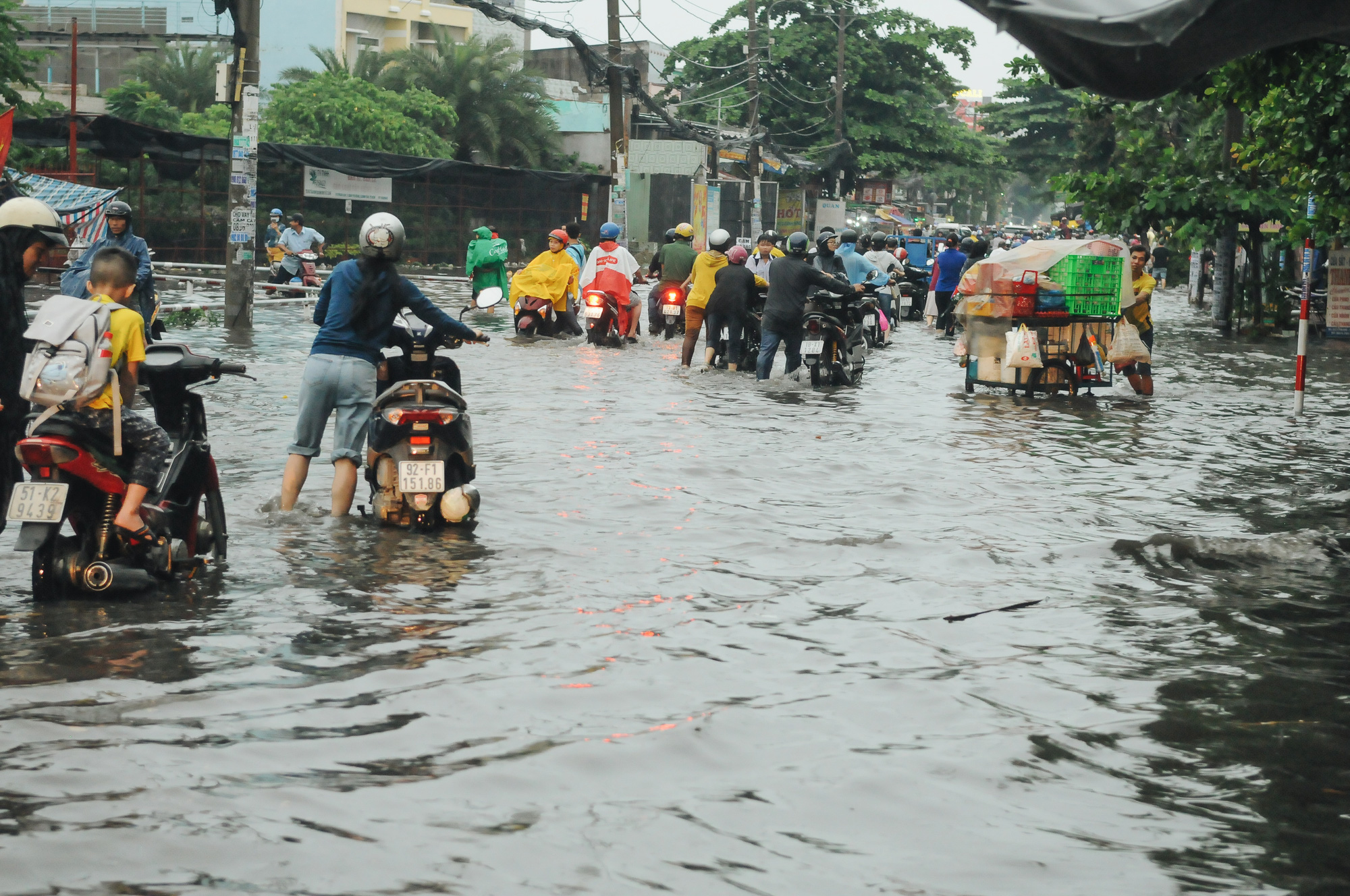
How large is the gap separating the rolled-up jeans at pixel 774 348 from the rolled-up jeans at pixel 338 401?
9173 millimetres

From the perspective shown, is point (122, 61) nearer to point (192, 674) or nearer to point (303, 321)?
point (303, 321)

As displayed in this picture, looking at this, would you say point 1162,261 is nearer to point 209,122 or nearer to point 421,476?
point 209,122

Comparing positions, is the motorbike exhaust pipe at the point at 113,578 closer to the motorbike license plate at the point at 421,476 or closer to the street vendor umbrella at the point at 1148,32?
the motorbike license plate at the point at 421,476

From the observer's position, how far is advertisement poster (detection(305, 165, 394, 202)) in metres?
37.4

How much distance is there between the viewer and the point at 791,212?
58062 millimetres

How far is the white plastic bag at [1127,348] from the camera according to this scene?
1691 cm

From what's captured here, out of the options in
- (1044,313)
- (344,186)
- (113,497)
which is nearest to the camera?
(113,497)

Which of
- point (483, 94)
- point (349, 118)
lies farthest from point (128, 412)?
point (483, 94)

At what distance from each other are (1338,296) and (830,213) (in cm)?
3235

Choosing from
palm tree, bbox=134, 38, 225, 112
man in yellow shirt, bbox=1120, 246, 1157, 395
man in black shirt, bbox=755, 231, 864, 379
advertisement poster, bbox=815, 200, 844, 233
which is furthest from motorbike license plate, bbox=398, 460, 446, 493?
advertisement poster, bbox=815, 200, 844, 233

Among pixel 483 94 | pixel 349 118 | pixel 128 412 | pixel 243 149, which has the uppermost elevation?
pixel 483 94

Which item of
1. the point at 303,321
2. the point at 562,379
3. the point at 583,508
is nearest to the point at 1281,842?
the point at 583,508

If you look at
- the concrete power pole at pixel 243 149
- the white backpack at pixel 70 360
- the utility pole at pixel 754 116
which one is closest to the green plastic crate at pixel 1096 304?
the concrete power pole at pixel 243 149

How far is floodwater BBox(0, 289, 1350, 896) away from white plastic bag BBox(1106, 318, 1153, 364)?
619cm
